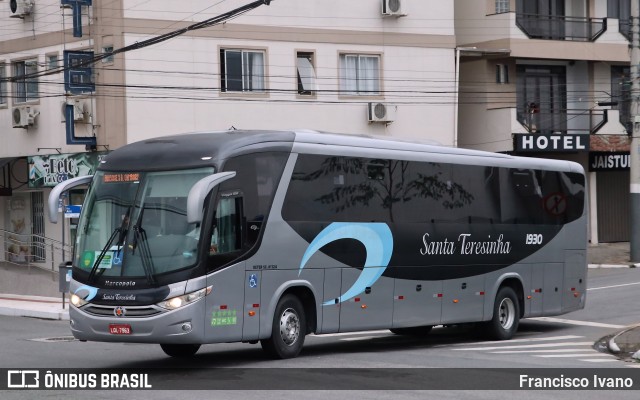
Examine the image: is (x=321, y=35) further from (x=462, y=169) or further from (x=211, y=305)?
(x=211, y=305)

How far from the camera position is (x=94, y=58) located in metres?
35.0

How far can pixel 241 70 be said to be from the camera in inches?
1463

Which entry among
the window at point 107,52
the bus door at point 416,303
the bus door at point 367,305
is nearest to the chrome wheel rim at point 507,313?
the bus door at point 416,303

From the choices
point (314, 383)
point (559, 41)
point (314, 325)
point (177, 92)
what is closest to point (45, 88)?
point (177, 92)

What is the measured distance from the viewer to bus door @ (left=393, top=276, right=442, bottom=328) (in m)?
19.3

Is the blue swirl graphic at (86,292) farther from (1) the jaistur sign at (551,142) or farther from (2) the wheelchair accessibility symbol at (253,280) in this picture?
(1) the jaistur sign at (551,142)

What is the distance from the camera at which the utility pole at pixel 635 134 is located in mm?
38562

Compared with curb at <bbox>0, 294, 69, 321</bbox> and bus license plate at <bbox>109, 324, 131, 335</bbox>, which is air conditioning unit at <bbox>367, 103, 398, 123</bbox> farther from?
bus license plate at <bbox>109, 324, 131, 335</bbox>

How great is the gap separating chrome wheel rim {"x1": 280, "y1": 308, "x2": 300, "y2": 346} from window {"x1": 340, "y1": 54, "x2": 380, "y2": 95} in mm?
22396

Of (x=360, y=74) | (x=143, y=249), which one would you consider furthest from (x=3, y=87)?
(x=143, y=249)

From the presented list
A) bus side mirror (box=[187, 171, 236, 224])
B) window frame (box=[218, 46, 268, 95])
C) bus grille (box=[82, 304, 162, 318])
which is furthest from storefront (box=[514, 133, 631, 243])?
bus grille (box=[82, 304, 162, 318])

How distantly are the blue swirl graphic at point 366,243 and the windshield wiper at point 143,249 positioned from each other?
2972 mm

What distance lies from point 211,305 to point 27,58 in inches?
1001

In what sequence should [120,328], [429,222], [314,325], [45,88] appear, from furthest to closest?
[45,88]
[429,222]
[314,325]
[120,328]
